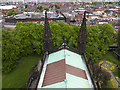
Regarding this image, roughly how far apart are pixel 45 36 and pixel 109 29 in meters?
24.4

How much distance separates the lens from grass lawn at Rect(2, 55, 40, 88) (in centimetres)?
2516

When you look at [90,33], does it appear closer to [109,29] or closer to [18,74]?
[109,29]

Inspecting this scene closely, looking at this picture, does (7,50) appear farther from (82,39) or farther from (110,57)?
(110,57)

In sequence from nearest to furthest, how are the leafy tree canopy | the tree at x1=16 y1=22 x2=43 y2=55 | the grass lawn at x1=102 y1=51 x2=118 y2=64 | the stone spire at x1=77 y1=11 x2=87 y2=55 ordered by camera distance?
1. the stone spire at x1=77 y1=11 x2=87 y2=55
2. the leafy tree canopy
3. the tree at x1=16 y1=22 x2=43 y2=55
4. the grass lawn at x1=102 y1=51 x2=118 y2=64

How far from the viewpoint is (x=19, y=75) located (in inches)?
1105

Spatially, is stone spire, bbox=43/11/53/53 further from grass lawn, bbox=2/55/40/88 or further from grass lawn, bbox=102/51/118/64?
grass lawn, bbox=102/51/118/64

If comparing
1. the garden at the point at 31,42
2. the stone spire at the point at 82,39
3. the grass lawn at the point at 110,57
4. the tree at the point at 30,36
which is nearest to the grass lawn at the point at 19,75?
the garden at the point at 31,42

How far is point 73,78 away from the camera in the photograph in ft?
44.0

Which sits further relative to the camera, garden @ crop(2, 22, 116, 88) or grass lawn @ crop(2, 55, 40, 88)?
garden @ crop(2, 22, 116, 88)

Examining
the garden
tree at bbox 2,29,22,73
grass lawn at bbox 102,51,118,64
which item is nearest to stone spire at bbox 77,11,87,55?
the garden

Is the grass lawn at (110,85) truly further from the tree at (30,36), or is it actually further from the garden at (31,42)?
the tree at (30,36)

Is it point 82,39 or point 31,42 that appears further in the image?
point 31,42

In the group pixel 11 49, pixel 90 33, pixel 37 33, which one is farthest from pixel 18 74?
pixel 90 33

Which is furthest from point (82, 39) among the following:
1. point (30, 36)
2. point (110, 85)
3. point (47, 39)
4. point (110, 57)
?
point (110, 57)
